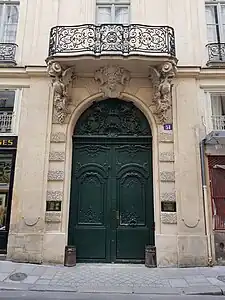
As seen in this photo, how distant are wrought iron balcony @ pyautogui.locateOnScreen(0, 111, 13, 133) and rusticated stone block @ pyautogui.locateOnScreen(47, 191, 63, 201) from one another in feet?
7.05

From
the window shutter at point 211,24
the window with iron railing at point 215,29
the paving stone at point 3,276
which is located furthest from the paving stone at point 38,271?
the window shutter at point 211,24

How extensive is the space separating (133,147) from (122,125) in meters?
0.72

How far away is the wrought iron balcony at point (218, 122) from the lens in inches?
306

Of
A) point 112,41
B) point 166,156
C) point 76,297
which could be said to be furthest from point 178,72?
point 76,297

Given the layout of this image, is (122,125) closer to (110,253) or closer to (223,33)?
(110,253)

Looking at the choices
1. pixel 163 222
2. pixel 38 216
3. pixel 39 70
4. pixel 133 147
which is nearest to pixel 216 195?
pixel 163 222

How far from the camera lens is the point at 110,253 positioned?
23.8ft

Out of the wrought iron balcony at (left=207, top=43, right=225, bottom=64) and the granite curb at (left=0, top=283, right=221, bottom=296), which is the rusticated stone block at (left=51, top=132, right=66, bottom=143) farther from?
the wrought iron balcony at (left=207, top=43, right=225, bottom=64)

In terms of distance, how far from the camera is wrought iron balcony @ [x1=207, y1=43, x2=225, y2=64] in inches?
321

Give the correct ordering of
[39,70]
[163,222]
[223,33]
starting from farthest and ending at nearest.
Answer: [223,33] < [39,70] < [163,222]

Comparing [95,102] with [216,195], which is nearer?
[216,195]

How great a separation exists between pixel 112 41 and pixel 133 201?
422 cm

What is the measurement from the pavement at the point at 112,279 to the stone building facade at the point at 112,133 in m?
0.45

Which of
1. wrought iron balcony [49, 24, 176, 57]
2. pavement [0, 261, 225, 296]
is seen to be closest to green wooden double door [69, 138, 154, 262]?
pavement [0, 261, 225, 296]
